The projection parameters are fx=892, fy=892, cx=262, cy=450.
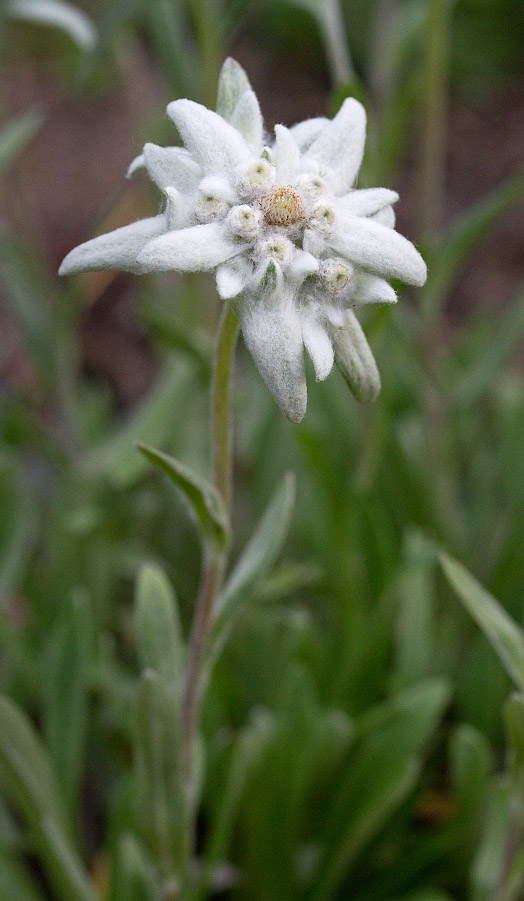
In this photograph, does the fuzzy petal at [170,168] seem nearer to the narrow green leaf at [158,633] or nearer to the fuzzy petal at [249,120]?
the fuzzy petal at [249,120]

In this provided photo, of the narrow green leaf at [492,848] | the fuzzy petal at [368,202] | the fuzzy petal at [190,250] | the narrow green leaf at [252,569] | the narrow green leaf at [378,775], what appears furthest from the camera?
the narrow green leaf at [378,775]

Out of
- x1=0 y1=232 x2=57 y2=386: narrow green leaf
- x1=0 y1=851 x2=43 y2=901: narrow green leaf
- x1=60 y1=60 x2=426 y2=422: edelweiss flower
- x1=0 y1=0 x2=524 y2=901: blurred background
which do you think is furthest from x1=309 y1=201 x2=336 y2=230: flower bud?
x1=0 y1=232 x2=57 y2=386: narrow green leaf

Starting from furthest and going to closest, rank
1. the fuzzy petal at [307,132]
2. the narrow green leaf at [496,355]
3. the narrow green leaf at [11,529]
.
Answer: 1. the narrow green leaf at [496,355]
2. the narrow green leaf at [11,529]
3. the fuzzy petal at [307,132]

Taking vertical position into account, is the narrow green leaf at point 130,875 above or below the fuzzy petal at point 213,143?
below

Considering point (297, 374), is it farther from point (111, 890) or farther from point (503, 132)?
point (503, 132)

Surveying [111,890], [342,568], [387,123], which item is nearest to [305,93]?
[387,123]

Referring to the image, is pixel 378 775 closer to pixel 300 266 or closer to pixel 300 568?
pixel 300 568

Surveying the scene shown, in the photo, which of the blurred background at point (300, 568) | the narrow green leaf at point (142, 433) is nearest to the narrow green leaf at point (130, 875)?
the blurred background at point (300, 568)

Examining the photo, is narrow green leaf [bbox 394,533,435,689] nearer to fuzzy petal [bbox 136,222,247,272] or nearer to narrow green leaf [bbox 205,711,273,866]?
narrow green leaf [bbox 205,711,273,866]
